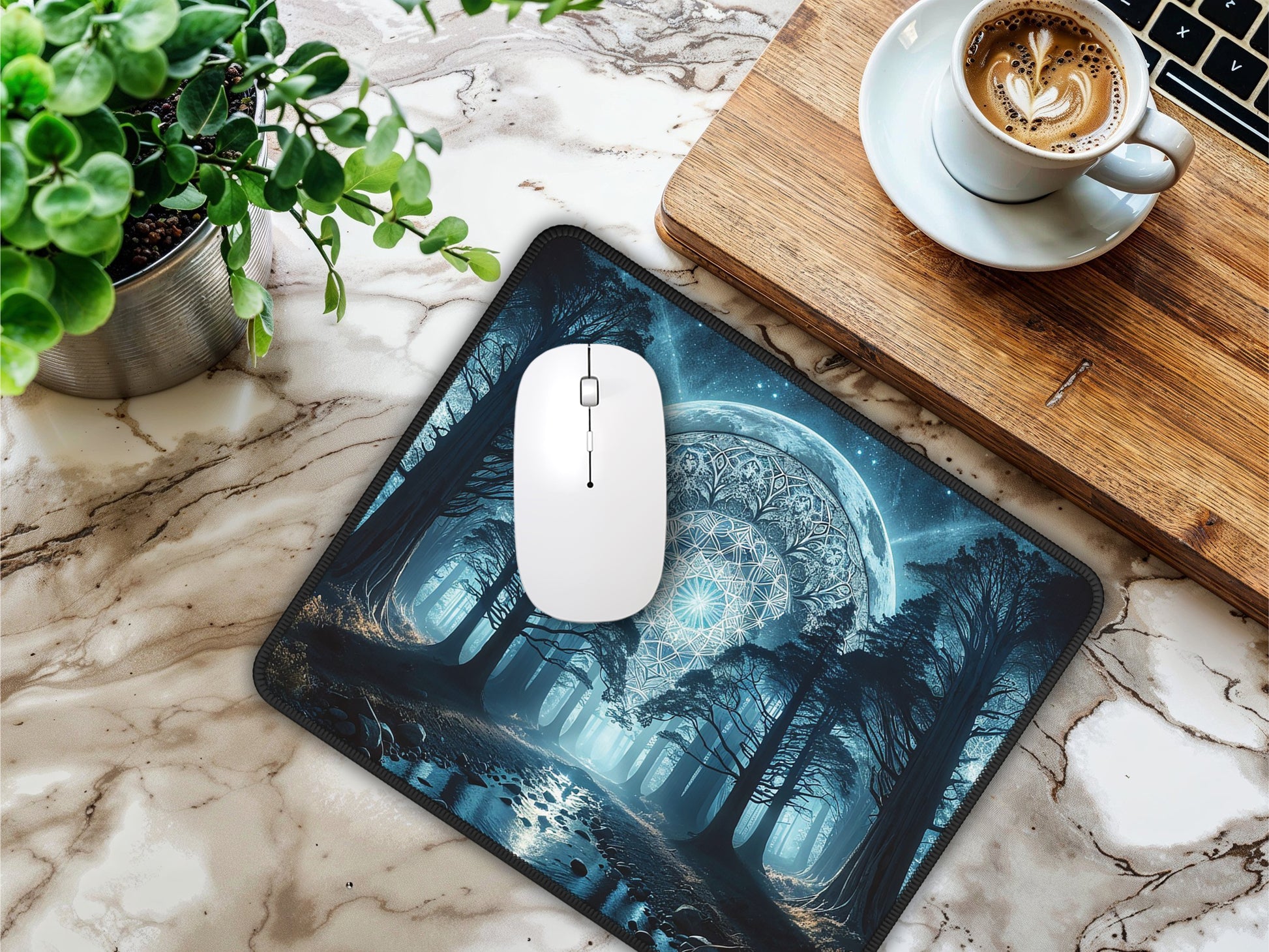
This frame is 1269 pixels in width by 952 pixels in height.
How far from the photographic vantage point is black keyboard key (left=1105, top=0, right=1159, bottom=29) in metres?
0.59

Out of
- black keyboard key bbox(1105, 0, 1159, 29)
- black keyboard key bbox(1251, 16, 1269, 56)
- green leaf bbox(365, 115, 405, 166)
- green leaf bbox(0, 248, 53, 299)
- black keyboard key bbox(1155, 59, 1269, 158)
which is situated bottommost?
green leaf bbox(0, 248, 53, 299)

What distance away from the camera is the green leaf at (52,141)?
28 cm

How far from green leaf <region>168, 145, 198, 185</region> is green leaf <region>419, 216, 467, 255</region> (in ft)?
0.32

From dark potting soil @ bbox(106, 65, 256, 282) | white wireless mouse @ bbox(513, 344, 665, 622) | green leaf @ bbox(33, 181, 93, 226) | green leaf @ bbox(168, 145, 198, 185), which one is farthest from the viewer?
white wireless mouse @ bbox(513, 344, 665, 622)

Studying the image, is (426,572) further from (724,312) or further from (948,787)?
(948,787)

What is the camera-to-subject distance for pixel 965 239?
58 centimetres

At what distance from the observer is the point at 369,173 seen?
415mm

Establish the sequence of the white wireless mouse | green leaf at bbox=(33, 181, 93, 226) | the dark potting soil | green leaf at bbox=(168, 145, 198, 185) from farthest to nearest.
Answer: the white wireless mouse → the dark potting soil → green leaf at bbox=(168, 145, 198, 185) → green leaf at bbox=(33, 181, 93, 226)

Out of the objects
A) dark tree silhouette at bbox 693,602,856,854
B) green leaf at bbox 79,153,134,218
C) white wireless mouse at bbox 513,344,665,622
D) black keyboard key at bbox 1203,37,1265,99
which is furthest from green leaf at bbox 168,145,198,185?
black keyboard key at bbox 1203,37,1265,99

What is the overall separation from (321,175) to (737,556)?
444 mm

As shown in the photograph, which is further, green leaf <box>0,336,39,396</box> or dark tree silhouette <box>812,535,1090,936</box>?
dark tree silhouette <box>812,535,1090,936</box>

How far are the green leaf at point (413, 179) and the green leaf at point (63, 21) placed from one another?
11 cm

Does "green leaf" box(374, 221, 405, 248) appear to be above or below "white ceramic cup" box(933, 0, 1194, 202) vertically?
below

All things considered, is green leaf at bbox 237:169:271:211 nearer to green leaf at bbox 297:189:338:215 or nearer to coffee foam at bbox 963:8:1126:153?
green leaf at bbox 297:189:338:215
